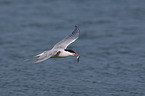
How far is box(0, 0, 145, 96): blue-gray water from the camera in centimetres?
853

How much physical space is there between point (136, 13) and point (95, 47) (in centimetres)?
415

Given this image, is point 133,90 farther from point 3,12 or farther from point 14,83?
point 3,12

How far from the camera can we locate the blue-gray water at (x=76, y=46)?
853cm

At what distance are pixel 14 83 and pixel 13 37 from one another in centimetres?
403

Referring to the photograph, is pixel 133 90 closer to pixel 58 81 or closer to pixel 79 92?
pixel 79 92

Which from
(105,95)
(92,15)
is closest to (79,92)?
(105,95)

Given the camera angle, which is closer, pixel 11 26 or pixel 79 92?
pixel 79 92

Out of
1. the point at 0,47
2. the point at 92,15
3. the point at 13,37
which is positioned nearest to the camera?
the point at 0,47

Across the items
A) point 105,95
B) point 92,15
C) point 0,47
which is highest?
point 92,15

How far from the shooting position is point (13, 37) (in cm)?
1246

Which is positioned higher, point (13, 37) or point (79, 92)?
point (13, 37)

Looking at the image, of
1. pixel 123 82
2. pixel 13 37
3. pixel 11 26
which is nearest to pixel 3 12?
pixel 11 26

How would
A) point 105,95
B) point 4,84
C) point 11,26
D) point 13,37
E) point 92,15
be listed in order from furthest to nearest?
point 92,15
point 11,26
point 13,37
point 4,84
point 105,95

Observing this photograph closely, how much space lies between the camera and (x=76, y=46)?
11703 mm
